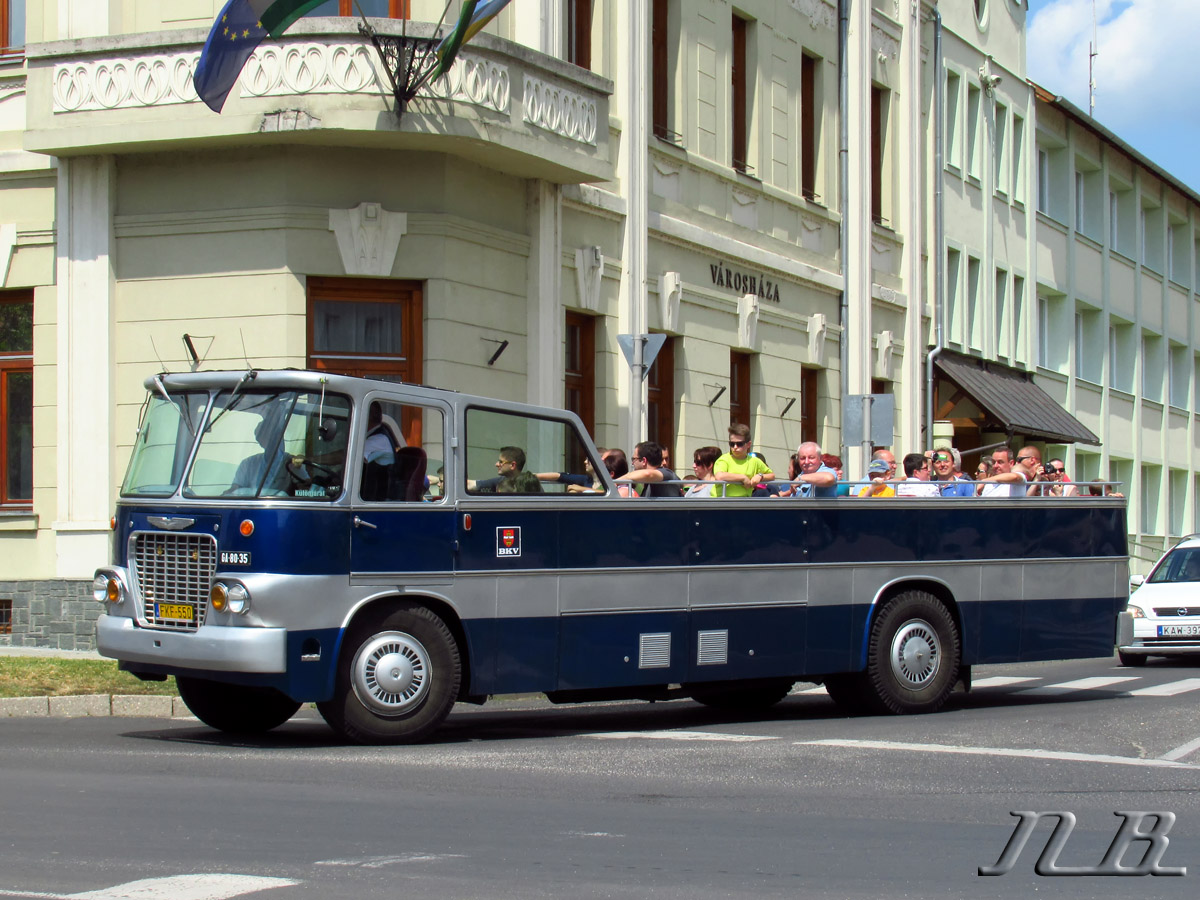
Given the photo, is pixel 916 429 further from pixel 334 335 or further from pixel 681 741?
pixel 681 741

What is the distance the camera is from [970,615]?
46.2ft

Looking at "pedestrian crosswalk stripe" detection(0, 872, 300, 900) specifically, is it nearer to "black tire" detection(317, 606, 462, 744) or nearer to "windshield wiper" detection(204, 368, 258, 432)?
"black tire" detection(317, 606, 462, 744)

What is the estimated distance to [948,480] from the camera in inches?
591

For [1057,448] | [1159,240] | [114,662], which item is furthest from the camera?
[1159,240]

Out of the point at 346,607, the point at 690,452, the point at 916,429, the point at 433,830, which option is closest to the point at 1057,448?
the point at 916,429

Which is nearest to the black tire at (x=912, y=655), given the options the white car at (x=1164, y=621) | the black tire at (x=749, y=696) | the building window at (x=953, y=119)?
the black tire at (x=749, y=696)

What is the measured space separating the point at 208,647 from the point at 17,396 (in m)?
9.98

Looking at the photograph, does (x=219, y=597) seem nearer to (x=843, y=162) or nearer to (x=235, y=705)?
(x=235, y=705)

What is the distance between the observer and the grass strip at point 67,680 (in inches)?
539

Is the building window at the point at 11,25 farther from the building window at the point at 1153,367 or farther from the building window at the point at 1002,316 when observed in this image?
the building window at the point at 1153,367

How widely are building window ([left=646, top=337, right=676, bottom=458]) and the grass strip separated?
10087 millimetres

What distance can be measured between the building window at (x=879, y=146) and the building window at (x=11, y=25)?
16.0 m

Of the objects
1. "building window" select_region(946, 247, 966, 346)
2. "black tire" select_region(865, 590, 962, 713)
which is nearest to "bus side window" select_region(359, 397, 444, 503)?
"black tire" select_region(865, 590, 962, 713)

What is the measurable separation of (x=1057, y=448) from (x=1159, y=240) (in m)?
13.1
